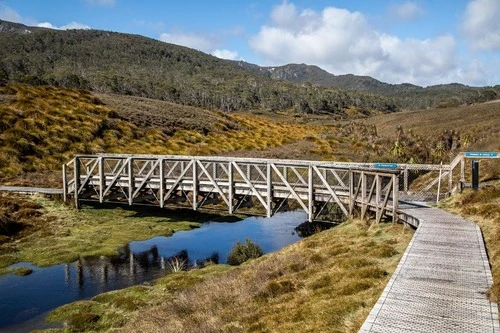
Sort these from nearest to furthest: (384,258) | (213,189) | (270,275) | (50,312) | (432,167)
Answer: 1. (384,258)
2. (270,275)
3. (50,312)
4. (432,167)
5. (213,189)

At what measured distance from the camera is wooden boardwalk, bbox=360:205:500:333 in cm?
948

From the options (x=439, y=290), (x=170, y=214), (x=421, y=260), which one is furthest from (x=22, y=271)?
(x=439, y=290)

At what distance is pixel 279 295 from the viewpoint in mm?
14359

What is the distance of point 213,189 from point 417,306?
75.6ft

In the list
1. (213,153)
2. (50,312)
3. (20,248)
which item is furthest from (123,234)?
(213,153)

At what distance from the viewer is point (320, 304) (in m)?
12.2

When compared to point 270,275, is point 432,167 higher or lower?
higher

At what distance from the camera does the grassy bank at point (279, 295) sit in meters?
11.7

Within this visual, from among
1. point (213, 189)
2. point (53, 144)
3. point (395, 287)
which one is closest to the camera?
point (395, 287)

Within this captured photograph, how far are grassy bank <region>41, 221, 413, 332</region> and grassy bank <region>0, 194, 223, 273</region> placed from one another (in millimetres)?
8777

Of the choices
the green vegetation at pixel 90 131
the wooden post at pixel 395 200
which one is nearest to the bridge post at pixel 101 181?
the green vegetation at pixel 90 131

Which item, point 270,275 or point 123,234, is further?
point 123,234

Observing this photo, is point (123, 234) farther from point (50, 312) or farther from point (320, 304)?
point (320, 304)

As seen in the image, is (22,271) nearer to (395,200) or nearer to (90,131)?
(395,200)
